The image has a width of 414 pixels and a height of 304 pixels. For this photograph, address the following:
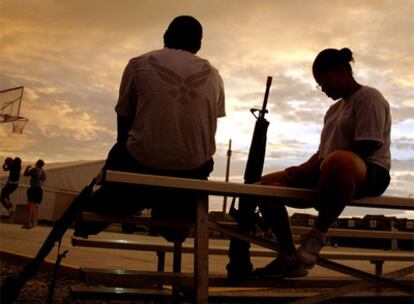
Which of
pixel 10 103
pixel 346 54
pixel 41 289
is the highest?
pixel 10 103

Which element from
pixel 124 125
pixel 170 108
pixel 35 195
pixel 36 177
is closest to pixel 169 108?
pixel 170 108

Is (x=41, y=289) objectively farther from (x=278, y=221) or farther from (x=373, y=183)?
(x=373, y=183)

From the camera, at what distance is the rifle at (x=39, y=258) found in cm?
207

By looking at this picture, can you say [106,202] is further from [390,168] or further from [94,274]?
[390,168]

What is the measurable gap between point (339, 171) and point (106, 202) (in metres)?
1.00

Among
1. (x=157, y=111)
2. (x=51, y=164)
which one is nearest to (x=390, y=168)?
(x=157, y=111)

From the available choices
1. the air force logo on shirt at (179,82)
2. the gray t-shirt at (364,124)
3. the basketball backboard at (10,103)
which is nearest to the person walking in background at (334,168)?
the gray t-shirt at (364,124)

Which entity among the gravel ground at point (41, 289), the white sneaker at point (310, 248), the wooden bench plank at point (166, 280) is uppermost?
the white sneaker at point (310, 248)

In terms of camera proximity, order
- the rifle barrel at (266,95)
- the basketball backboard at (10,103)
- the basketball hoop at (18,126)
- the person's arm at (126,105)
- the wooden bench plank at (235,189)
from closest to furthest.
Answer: the wooden bench plank at (235,189) → the person's arm at (126,105) → the rifle barrel at (266,95) → the basketball backboard at (10,103) → the basketball hoop at (18,126)

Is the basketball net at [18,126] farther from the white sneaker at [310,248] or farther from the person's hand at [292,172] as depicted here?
the white sneaker at [310,248]

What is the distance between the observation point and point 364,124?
93.4 inches

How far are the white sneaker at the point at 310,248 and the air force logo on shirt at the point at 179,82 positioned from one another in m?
0.79

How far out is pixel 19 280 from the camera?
209 centimetres

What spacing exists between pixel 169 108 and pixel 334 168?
746mm
